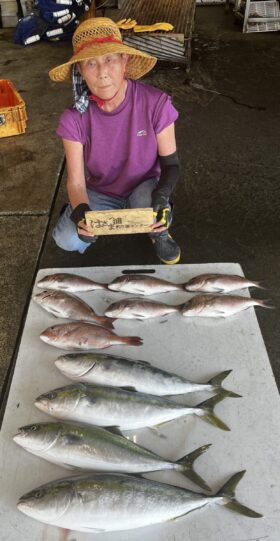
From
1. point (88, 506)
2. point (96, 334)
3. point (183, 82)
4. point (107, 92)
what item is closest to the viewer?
point (88, 506)

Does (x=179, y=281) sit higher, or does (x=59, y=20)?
(x=59, y=20)

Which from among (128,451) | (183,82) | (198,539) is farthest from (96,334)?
(183,82)

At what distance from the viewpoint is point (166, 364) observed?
6.04ft

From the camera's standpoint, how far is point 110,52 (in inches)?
78.0

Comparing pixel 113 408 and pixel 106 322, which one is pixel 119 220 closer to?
pixel 106 322

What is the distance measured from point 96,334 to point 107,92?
3.81 feet

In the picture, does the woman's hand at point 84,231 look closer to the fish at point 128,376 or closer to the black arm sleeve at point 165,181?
the black arm sleeve at point 165,181

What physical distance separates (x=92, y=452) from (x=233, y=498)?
479 millimetres

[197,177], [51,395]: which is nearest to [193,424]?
[51,395]

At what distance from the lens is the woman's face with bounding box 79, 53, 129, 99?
2.05m

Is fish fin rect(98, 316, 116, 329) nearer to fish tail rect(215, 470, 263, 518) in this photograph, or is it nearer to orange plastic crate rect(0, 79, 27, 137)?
fish tail rect(215, 470, 263, 518)

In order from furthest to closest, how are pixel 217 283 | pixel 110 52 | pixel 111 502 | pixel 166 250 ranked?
pixel 166 250 < pixel 217 283 < pixel 110 52 < pixel 111 502

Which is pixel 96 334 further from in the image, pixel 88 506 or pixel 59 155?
pixel 59 155

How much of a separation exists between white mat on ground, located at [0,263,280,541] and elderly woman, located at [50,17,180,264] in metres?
0.56
